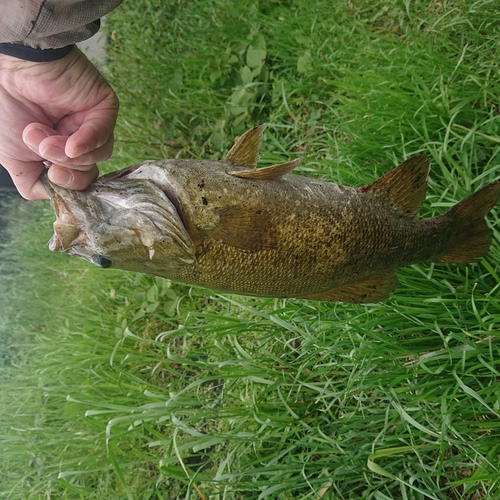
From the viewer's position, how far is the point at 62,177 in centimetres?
184

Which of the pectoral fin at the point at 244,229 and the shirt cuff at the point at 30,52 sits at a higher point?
the shirt cuff at the point at 30,52

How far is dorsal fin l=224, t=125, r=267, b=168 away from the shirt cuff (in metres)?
0.86

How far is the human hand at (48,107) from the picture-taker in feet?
7.10

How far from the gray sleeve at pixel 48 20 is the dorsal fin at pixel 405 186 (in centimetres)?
129

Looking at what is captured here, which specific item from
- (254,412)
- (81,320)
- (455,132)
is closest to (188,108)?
(81,320)

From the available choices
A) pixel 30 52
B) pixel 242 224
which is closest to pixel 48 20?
pixel 30 52

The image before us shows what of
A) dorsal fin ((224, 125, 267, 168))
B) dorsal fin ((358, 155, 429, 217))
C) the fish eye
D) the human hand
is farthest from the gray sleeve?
dorsal fin ((358, 155, 429, 217))

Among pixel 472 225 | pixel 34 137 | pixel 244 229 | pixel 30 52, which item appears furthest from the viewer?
pixel 472 225

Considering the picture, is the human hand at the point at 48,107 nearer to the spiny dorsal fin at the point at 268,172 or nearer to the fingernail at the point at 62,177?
the fingernail at the point at 62,177

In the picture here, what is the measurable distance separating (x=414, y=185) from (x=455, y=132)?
1005mm

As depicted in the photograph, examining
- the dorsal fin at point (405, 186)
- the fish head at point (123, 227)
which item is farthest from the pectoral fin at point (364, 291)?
the fish head at point (123, 227)

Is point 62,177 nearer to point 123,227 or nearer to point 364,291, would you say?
point 123,227

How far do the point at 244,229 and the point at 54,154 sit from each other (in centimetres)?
77

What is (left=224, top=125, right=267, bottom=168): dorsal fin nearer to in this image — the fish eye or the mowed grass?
the fish eye
